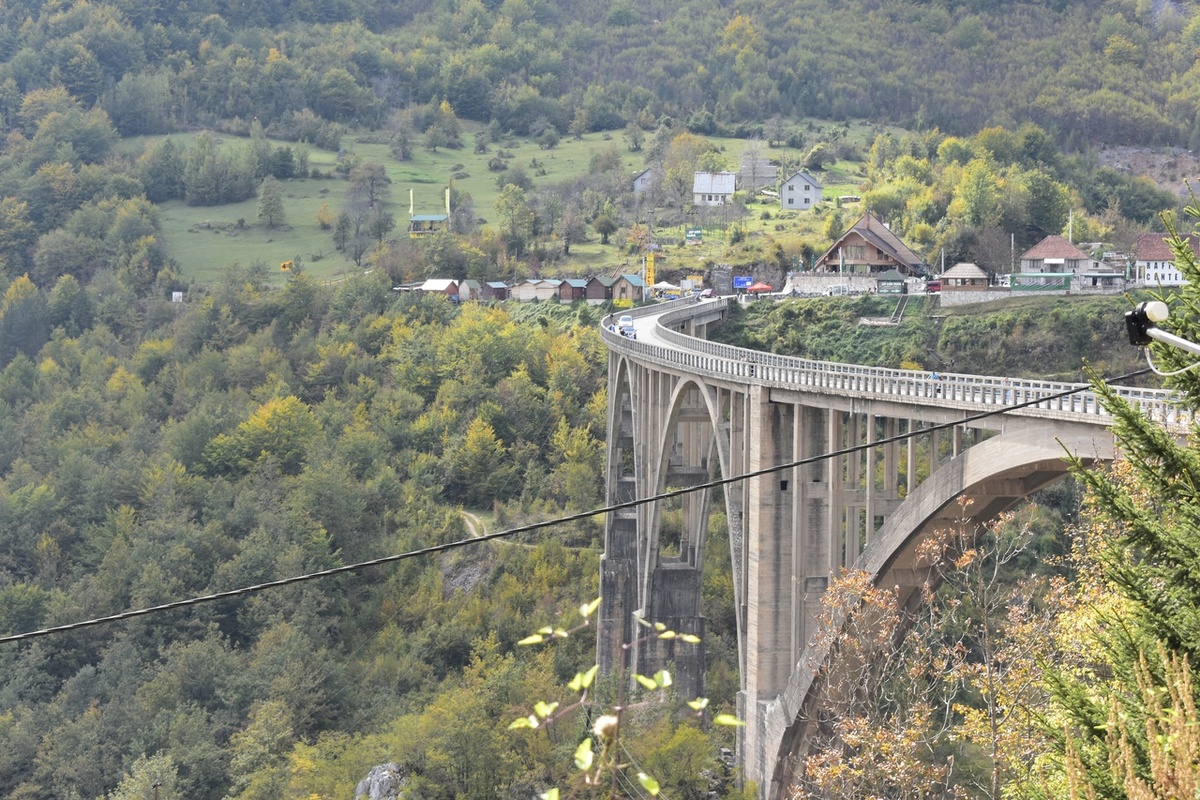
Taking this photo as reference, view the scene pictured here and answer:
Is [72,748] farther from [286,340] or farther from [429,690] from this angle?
[286,340]

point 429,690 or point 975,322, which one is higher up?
point 975,322

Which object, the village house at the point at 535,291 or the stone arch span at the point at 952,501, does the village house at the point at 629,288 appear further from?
the stone arch span at the point at 952,501

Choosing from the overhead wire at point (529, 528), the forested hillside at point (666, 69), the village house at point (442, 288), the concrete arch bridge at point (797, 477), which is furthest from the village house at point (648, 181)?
the overhead wire at point (529, 528)

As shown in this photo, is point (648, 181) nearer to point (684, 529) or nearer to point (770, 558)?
point (684, 529)

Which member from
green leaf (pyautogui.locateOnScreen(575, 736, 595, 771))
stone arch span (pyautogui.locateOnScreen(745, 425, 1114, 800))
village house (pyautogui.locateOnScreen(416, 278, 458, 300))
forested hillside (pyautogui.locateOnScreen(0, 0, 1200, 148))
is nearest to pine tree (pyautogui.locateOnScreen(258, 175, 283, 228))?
forested hillside (pyautogui.locateOnScreen(0, 0, 1200, 148))

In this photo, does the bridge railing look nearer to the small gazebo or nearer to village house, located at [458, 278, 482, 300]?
the small gazebo

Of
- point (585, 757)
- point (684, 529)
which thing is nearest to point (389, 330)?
point (684, 529)

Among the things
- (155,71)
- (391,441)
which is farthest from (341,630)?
(155,71)
